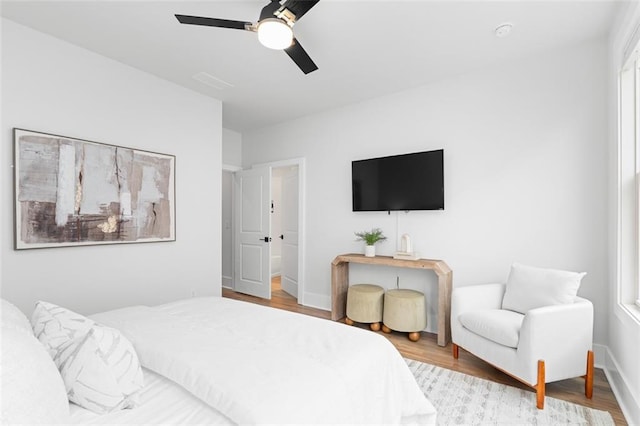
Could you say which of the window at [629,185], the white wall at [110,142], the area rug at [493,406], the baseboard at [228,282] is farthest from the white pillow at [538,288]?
the baseboard at [228,282]

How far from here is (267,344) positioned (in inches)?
55.8

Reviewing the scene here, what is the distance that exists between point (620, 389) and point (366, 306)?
201 centimetres

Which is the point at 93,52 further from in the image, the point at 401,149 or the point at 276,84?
the point at 401,149

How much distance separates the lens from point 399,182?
11.5 feet

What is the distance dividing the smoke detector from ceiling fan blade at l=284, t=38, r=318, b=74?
1.50m

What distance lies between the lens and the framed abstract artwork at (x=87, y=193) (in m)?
2.36

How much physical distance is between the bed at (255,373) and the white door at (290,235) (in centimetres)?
312

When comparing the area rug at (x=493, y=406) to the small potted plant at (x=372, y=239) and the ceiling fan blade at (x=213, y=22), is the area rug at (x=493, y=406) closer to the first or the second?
the small potted plant at (x=372, y=239)

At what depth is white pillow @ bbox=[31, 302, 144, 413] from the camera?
1.03m

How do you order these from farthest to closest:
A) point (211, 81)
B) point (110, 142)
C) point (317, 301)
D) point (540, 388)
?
point (317, 301)
point (211, 81)
point (110, 142)
point (540, 388)

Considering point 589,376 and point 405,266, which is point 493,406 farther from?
point 405,266

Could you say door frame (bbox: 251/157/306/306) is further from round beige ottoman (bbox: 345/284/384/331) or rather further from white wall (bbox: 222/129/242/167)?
white wall (bbox: 222/129/242/167)

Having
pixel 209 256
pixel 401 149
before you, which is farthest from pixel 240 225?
pixel 401 149

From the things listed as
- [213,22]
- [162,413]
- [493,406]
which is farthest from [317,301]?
[213,22]
